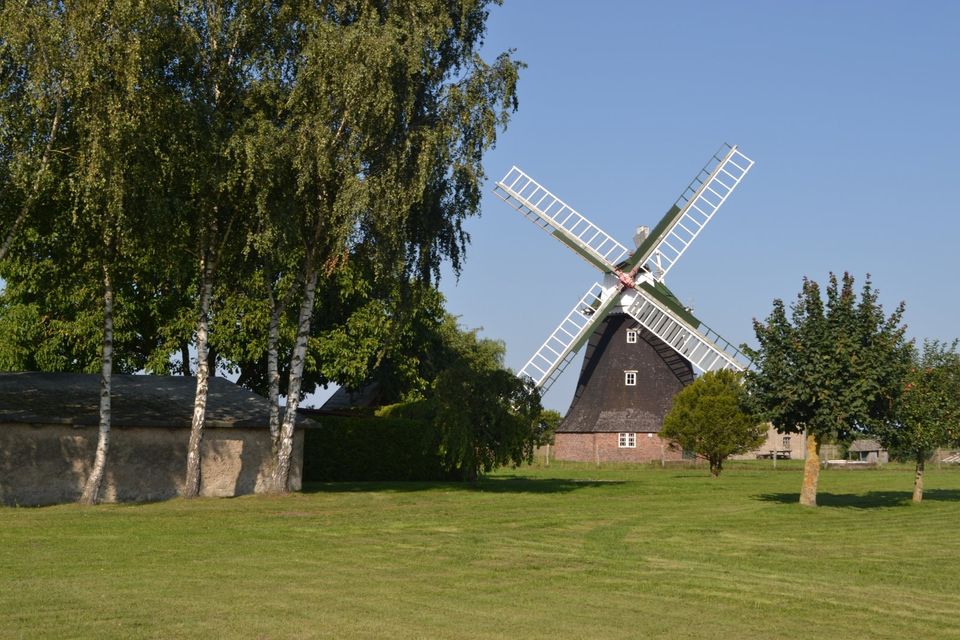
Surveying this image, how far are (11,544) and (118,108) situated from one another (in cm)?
A: 1153

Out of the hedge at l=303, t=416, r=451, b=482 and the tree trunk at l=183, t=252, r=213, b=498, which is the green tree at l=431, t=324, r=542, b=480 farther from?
the tree trunk at l=183, t=252, r=213, b=498

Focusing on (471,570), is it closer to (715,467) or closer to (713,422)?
(713,422)

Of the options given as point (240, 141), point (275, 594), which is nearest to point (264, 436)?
point (240, 141)

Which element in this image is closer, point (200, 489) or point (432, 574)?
point (432, 574)

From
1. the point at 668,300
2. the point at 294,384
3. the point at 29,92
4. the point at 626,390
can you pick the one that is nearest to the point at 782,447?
the point at 626,390

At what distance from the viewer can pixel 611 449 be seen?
71.7m

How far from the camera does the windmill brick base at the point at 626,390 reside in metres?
69.7

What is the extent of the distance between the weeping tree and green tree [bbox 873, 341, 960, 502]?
15.0 metres

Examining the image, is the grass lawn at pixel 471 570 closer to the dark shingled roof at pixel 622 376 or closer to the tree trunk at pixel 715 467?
the tree trunk at pixel 715 467

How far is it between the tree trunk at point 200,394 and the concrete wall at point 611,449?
1702 inches

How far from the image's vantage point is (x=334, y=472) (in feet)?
143

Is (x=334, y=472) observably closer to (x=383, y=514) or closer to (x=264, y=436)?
(x=264, y=436)

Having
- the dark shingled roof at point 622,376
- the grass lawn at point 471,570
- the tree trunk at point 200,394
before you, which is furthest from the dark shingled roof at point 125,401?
the dark shingled roof at point 622,376

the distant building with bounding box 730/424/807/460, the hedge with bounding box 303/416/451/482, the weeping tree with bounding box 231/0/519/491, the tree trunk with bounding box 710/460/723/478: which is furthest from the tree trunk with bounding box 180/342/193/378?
the distant building with bounding box 730/424/807/460
